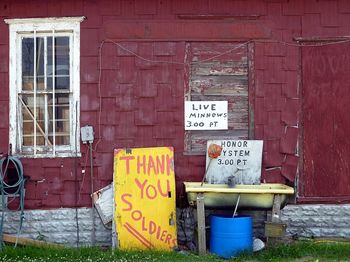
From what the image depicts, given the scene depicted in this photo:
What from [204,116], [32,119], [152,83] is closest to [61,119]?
[32,119]

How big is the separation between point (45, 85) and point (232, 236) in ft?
11.1

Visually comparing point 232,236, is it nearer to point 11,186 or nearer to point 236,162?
point 236,162

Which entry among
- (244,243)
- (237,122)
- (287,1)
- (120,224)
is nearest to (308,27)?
(287,1)

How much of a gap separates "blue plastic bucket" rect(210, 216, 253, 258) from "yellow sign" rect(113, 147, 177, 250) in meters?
0.69

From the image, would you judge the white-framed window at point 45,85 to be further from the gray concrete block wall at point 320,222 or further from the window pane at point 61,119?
the gray concrete block wall at point 320,222

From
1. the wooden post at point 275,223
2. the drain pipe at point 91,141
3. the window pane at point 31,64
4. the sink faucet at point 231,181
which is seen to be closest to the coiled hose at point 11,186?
the drain pipe at point 91,141

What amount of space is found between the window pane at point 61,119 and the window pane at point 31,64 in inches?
12.1

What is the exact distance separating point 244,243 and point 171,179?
1.34m

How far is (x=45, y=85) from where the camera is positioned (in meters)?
8.40

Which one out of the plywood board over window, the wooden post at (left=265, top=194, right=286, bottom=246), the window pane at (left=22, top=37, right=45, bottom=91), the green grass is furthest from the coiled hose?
the wooden post at (left=265, top=194, right=286, bottom=246)

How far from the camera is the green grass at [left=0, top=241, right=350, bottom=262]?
747 cm

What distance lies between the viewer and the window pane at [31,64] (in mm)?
8398

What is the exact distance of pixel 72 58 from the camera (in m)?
8.36

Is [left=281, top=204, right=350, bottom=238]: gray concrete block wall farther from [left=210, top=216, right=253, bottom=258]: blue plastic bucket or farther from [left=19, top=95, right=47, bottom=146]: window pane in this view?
[left=19, top=95, right=47, bottom=146]: window pane
